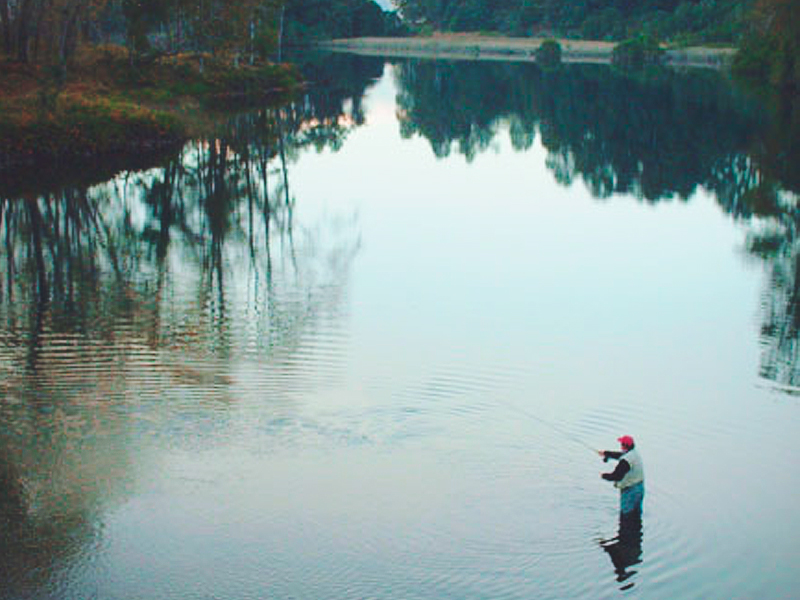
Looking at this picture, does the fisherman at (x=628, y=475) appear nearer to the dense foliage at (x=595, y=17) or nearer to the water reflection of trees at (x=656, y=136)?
the water reflection of trees at (x=656, y=136)

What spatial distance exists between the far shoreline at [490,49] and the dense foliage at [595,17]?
4.13 meters

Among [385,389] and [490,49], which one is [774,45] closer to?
[490,49]

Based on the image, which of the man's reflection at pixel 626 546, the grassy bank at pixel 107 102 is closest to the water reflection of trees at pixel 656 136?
the man's reflection at pixel 626 546

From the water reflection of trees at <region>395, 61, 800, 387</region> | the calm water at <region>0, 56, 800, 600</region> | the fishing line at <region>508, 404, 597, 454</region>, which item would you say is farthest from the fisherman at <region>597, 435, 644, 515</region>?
the water reflection of trees at <region>395, 61, 800, 387</region>

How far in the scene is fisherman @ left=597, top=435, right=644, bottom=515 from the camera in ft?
56.1

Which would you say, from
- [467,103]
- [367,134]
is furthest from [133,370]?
[467,103]

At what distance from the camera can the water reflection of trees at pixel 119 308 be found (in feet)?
61.2

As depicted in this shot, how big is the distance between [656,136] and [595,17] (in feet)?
314

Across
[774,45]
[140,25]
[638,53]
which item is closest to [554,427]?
[140,25]

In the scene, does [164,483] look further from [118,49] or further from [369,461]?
[118,49]

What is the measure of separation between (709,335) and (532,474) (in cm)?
1016

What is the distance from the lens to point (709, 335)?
27.9 m

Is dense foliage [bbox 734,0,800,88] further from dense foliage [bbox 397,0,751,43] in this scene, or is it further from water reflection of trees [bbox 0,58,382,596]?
water reflection of trees [bbox 0,58,382,596]

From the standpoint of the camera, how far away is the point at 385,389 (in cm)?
2294
